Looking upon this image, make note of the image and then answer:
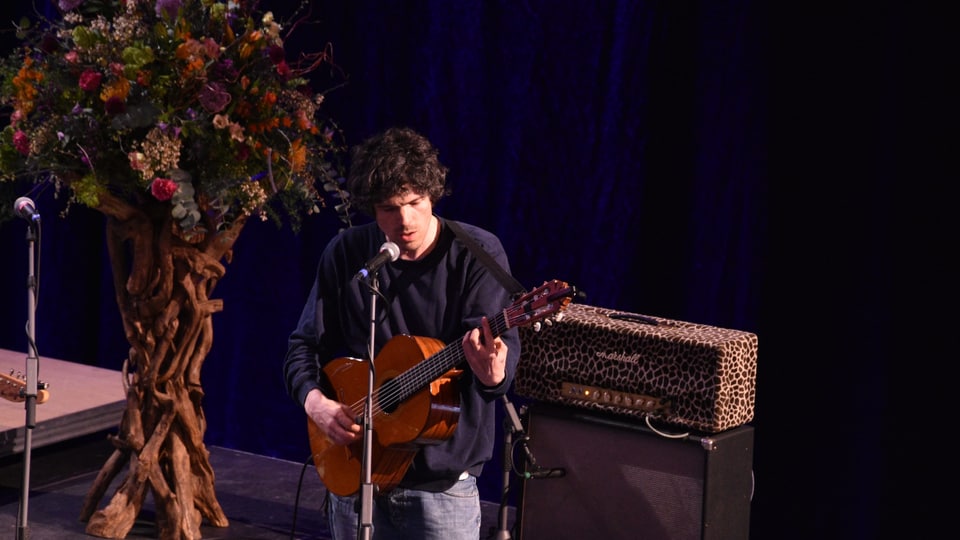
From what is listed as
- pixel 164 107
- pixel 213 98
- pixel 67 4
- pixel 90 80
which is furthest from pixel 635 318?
pixel 67 4

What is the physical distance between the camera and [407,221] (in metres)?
2.93

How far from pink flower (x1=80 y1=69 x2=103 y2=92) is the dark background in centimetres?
165

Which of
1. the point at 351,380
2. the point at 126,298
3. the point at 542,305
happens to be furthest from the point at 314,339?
the point at 126,298

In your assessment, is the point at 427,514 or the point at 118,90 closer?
the point at 427,514

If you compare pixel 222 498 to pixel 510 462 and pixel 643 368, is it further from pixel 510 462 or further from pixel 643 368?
pixel 643 368

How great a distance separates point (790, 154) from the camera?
4.20 meters

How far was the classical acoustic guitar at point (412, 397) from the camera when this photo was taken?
9.15 feet

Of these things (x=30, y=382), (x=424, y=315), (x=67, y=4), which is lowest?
(x=30, y=382)

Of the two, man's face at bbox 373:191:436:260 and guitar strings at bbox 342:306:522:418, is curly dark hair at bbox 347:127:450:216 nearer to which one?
man's face at bbox 373:191:436:260

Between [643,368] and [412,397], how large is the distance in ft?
2.75

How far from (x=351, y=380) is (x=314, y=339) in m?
0.15

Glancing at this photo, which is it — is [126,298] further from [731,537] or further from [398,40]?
[731,537]

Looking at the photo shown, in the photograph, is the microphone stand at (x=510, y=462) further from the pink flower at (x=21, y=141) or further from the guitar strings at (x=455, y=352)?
the pink flower at (x=21, y=141)

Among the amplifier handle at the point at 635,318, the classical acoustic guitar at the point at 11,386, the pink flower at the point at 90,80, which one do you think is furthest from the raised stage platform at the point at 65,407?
the amplifier handle at the point at 635,318
